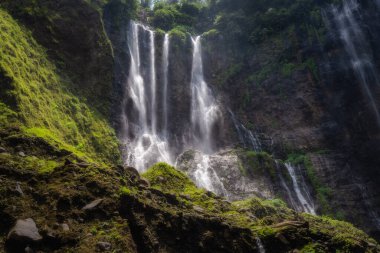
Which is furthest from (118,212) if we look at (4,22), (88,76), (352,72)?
(352,72)

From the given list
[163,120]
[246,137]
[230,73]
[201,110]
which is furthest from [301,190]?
[230,73]

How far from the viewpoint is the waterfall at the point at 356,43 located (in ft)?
75.7

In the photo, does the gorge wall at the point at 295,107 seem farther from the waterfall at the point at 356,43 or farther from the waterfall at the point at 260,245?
the waterfall at the point at 260,245

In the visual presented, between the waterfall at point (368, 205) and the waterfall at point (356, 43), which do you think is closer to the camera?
the waterfall at point (368, 205)

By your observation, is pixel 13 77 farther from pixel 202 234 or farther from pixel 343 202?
pixel 343 202

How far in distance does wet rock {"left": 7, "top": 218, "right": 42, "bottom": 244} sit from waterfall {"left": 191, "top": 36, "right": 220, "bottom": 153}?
17.7 meters

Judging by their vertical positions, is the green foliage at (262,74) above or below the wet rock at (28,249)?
above

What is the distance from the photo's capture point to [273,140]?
2305cm

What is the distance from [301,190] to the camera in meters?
19.3

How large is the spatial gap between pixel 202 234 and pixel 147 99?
705 inches

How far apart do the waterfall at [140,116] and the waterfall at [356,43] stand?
1330 cm

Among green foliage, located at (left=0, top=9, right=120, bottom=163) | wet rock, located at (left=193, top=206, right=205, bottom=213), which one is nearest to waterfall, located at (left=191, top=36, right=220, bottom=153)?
green foliage, located at (left=0, top=9, right=120, bottom=163)

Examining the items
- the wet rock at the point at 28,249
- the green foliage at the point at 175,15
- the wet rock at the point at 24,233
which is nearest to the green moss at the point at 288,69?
the green foliage at the point at 175,15

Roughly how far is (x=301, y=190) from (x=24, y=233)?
669 inches
